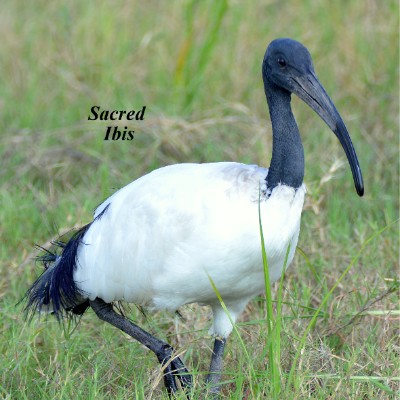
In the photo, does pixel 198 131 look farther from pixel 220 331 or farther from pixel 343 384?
pixel 343 384

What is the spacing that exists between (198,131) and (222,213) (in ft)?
8.39

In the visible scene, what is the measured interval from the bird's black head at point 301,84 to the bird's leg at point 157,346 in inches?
36.5

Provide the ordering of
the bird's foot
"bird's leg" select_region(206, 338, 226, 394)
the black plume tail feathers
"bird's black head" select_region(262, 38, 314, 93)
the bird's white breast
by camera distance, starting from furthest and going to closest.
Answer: the black plume tail feathers < "bird's leg" select_region(206, 338, 226, 394) < the bird's foot < "bird's black head" select_region(262, 38, 314, 93) < the bird's white breast

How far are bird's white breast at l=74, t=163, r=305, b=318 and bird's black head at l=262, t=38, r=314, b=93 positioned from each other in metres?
0.32

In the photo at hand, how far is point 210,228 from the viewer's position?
319 centimetres

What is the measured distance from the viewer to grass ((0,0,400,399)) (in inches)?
139

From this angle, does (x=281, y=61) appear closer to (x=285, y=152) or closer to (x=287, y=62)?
(x=287, y=62)

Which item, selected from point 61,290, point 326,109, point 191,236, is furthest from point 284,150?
point 61,290

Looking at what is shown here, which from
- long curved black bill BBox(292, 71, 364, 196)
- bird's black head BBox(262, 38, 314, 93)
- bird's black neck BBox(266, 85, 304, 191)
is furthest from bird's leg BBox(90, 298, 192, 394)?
bird's black head BBox(262, 38, 314, 93)

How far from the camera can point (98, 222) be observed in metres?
3.66

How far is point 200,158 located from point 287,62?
91.5 inches

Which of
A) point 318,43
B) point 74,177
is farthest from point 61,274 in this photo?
point 318,43

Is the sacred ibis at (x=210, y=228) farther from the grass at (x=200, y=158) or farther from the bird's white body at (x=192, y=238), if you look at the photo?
the grass at (x=200, y=158)

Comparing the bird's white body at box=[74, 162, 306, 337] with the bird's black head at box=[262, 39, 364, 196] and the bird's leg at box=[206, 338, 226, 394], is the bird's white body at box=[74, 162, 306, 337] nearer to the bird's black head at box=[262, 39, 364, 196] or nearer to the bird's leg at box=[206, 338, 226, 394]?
the bird's leg at box=[206, 338, 226, 394]
